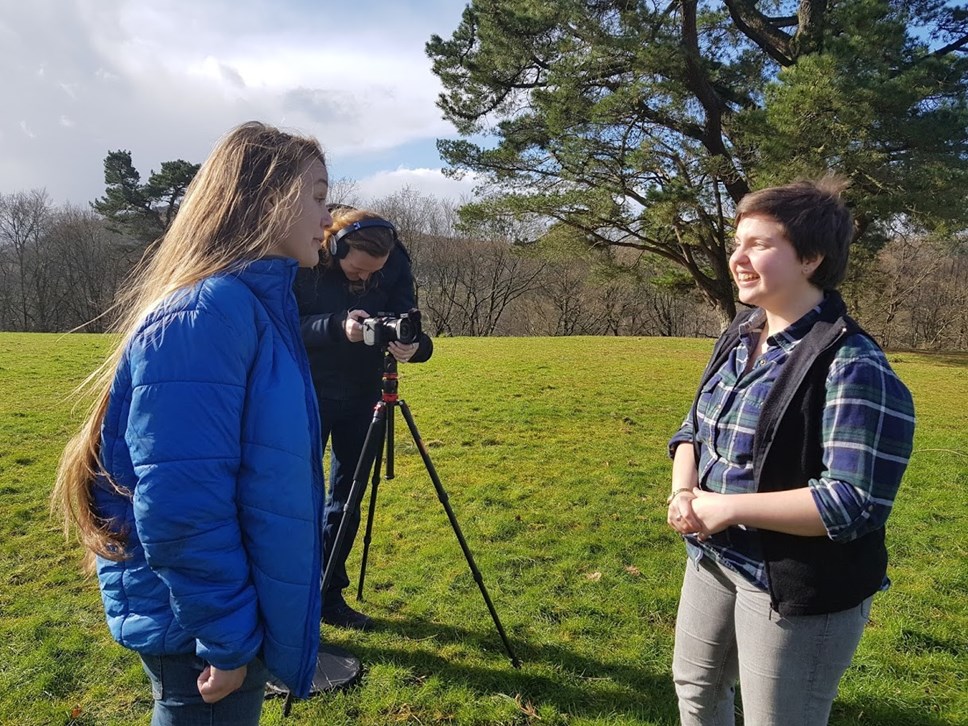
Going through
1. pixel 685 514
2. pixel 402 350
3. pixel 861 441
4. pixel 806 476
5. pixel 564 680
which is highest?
pixel 402 350

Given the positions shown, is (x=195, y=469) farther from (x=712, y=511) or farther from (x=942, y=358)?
(x=942, y=358)

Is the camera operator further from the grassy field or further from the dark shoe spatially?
the grassy field

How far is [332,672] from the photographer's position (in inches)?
109

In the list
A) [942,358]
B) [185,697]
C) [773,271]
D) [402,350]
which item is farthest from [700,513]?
[942,358]

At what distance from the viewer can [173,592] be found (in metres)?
1.19

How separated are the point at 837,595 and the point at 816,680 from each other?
237mm

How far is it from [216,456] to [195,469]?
44mm

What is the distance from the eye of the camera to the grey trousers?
4.87 ft

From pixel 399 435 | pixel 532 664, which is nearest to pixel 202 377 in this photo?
pixel 532 664

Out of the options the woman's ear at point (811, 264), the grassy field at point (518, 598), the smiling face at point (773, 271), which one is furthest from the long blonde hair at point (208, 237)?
the grassy field at point (518, 598)

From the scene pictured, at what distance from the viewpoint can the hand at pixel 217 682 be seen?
126cm

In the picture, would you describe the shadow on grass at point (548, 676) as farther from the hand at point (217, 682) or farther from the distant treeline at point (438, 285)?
the distant treeline at point (438, 285)

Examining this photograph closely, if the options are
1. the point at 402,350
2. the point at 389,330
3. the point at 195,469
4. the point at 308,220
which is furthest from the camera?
the point at 402,350

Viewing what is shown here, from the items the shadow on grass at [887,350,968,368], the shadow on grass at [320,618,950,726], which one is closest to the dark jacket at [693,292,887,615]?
the shadow on grass at [320,618,950,726]
